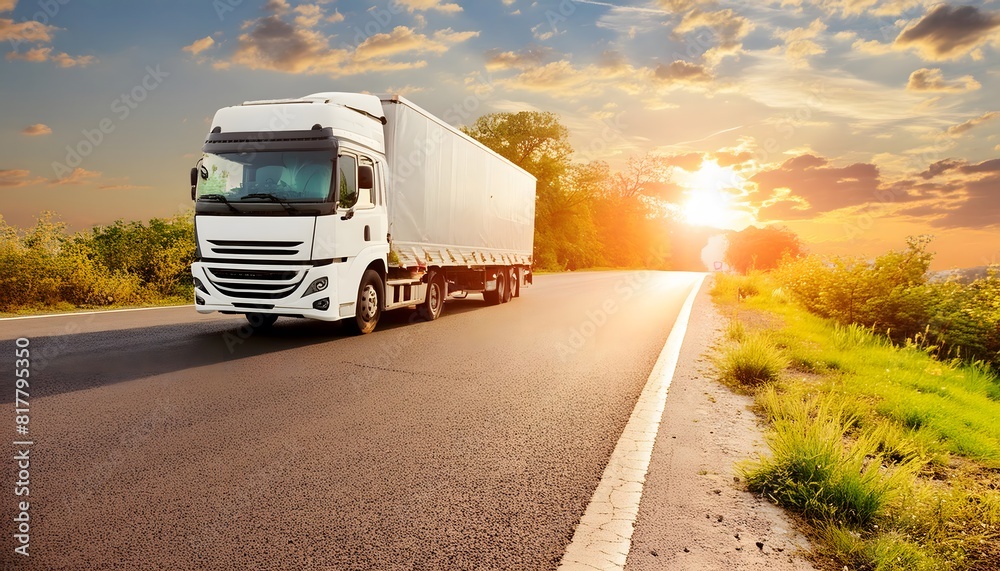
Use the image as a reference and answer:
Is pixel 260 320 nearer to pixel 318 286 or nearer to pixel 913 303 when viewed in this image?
pixel 318 286

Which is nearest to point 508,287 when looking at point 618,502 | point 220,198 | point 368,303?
point 368,303

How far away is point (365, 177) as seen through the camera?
9930mm

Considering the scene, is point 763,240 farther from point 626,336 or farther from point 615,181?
point 615,181

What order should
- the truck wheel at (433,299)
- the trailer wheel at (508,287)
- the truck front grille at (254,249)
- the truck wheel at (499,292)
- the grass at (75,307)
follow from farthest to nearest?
the trailer wheel at (508,287)
the truck wheel at (499,292)
the truck wheel at (433,299)
the grass at (75,307)
the truck front grille at (254,249)

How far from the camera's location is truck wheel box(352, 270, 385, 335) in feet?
33.7

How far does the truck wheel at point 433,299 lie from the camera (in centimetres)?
1281

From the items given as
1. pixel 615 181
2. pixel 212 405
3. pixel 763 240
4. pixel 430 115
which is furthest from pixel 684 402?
pixel 615 181

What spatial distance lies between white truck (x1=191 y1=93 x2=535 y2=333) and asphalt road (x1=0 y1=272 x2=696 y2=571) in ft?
2.89

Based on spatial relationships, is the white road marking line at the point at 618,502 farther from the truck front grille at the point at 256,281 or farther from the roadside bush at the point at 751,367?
the truck front grille at the point at 256,281

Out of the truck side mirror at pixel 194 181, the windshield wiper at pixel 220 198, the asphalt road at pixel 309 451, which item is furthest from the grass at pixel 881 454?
the truck side mirror at pixel 194 181

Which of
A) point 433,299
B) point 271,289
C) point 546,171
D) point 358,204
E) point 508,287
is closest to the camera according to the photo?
point 271,289

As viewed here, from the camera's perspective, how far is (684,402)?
6.19 metres

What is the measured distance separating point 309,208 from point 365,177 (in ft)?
3.69

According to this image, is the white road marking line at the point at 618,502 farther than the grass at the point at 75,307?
No
